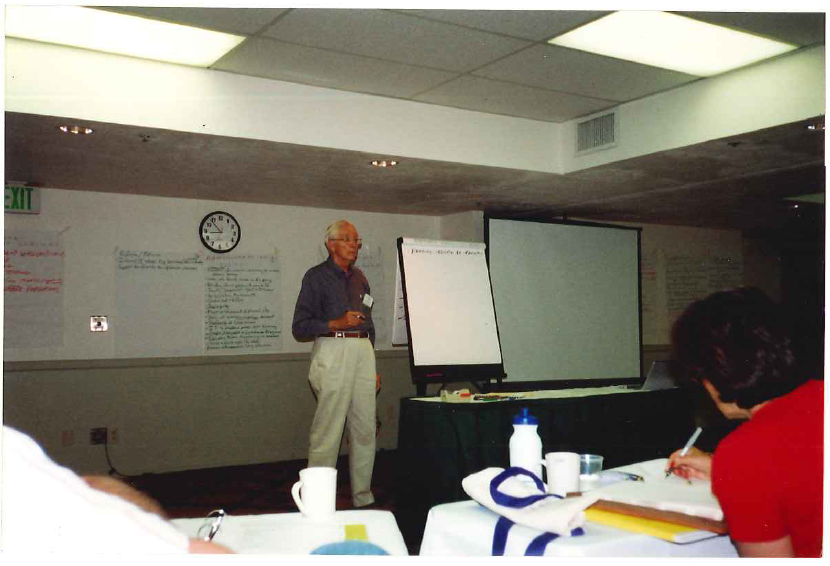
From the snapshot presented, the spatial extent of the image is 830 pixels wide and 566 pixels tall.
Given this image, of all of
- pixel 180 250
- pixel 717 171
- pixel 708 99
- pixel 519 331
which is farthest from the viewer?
pixel 519 331

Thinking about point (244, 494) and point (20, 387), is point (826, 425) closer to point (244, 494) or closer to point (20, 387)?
point (244, 494)

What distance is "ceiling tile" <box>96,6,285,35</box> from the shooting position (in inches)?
102

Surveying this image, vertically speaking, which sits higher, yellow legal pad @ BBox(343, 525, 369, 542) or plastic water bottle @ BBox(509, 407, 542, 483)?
plastic water bottle @ BBox(509, 407, 542, 483)

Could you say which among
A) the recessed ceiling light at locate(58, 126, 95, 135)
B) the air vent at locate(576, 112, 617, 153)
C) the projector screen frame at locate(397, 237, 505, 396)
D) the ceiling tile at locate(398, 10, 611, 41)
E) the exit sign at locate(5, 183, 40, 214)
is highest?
the ceiling tile at locate(398, 10, 611, 41)

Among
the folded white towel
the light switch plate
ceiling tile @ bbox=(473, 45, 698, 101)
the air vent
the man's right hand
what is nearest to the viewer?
the folded white towel

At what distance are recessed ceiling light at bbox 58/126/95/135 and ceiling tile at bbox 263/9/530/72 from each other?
1032mm

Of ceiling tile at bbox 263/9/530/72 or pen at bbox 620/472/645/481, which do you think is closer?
pen at bbox 620/472/645/481

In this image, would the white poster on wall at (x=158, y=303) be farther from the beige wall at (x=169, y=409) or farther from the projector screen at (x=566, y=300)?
the projector screen at (x=566, y=300)

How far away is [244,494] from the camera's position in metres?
4.28

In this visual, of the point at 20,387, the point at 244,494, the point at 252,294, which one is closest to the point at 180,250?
the point at 252,294

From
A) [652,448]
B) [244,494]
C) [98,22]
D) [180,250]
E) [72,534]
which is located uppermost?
[98,22]

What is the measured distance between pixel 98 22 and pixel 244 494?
2828 mm

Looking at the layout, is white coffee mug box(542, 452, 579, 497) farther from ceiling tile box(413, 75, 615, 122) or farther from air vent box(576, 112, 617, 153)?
air vent box(576, 112, 617, 153)

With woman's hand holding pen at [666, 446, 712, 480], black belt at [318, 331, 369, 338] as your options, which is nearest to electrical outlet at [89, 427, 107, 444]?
black belt at [318, 331, 369, 338]
